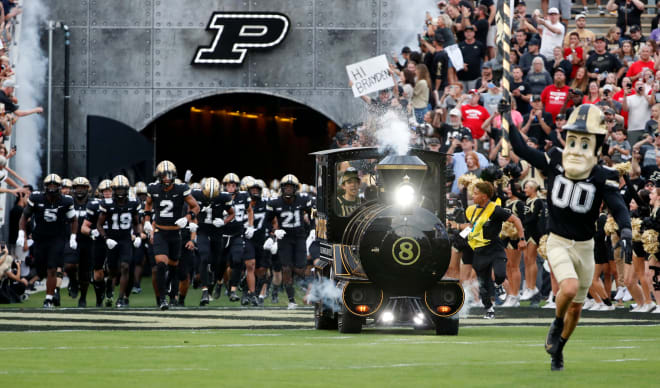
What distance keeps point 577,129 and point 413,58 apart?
17.1 metres

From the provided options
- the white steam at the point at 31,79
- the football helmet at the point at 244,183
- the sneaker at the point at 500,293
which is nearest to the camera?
the sneaker at the point at 500,293

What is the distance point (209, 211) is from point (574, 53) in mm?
8124

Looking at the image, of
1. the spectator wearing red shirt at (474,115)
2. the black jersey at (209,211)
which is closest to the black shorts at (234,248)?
the black jersey at (209,211)

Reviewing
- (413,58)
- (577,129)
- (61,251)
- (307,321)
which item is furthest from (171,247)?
(577,129)

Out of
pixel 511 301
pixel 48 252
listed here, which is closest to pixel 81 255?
pixel 48 252

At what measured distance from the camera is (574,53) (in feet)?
85.1

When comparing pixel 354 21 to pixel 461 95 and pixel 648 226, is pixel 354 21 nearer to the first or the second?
pixel 461 95

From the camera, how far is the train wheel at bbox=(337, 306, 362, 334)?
47.8 feet

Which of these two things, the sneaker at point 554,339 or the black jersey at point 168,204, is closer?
the sneaker at point 554,339

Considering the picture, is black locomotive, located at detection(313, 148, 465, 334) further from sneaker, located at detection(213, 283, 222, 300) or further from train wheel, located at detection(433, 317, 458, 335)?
sneaker, located at detection(213, 283, 222, 300)

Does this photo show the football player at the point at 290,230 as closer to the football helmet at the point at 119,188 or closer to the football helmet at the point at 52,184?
the football helmet at the point at 119,188

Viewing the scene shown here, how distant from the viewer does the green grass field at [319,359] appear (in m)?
9.62

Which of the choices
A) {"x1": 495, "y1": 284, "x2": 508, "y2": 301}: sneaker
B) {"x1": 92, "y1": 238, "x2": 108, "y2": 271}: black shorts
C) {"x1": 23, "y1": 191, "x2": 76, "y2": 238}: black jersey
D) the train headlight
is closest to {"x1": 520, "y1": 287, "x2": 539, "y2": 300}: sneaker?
{"x1": 495, "y1": 284, "x2": 508, "y2": 301}: sneaker

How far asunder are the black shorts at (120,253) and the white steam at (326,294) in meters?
6.78
